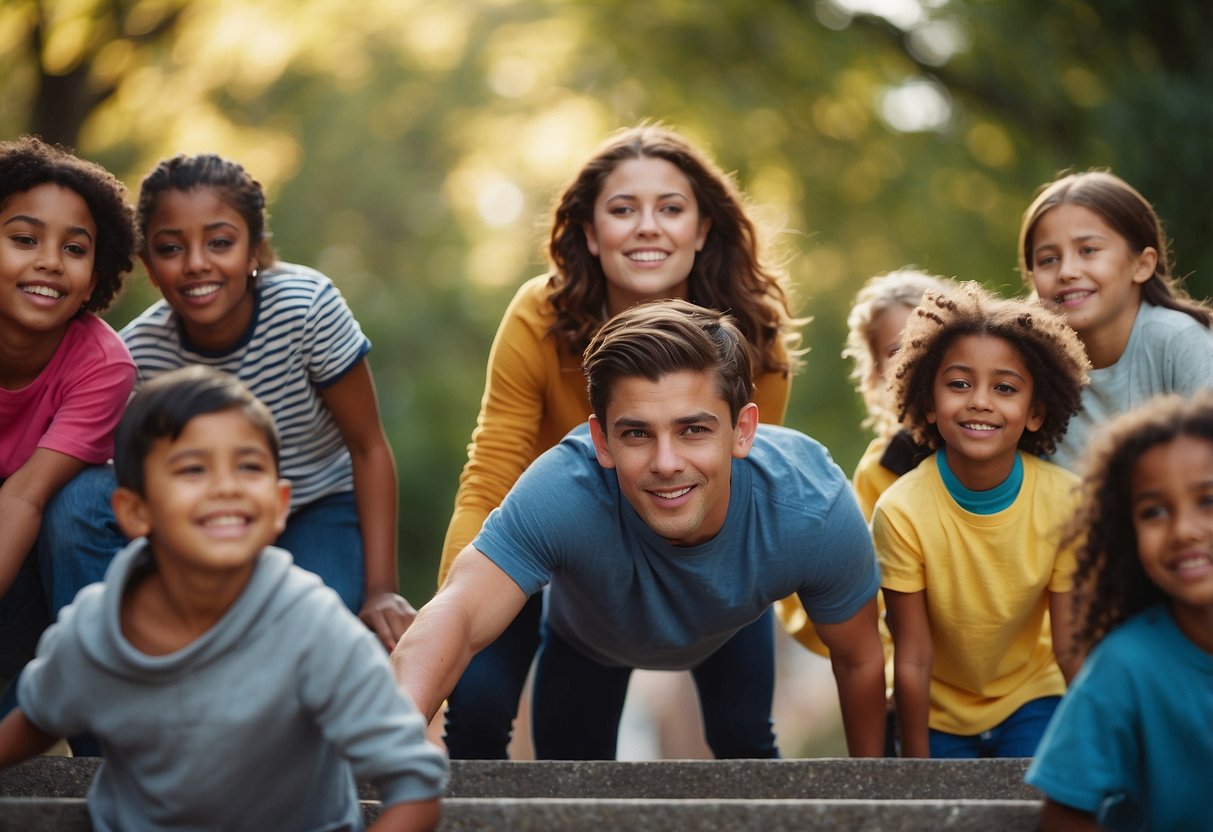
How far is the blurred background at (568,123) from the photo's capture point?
7.03 metres

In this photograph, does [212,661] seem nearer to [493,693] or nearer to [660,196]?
[493,693]

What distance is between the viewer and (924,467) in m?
3.25

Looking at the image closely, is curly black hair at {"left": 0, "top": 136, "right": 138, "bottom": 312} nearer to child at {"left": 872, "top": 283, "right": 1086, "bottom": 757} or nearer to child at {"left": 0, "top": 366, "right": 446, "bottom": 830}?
child at {"left": 0, "top": 366, "right": 446, "bottom": 830}

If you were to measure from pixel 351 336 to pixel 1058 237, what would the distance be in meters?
1.76

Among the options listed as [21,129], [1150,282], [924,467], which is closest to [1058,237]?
[1150,282]

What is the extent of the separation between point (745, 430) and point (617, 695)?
1.07 meters

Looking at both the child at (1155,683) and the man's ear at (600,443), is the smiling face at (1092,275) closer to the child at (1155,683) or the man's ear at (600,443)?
the man's ear at (600,443)

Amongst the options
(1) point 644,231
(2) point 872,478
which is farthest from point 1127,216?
(1) point 644,231

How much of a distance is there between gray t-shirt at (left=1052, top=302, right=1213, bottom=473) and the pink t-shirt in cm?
218

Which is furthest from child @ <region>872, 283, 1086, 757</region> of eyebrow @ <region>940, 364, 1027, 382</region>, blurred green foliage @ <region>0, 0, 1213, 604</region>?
blurred green foliage @ <region>0, 0, 1213, 604</region>

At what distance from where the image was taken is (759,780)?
2617mm

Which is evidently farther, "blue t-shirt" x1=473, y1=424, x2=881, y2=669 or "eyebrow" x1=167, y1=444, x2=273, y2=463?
"blue t-shirt" x1=473, y1=424, x2=881, y2=669

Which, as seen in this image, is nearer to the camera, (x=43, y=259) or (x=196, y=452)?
(x=196, y=452)

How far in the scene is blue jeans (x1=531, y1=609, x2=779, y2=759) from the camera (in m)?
3.58
